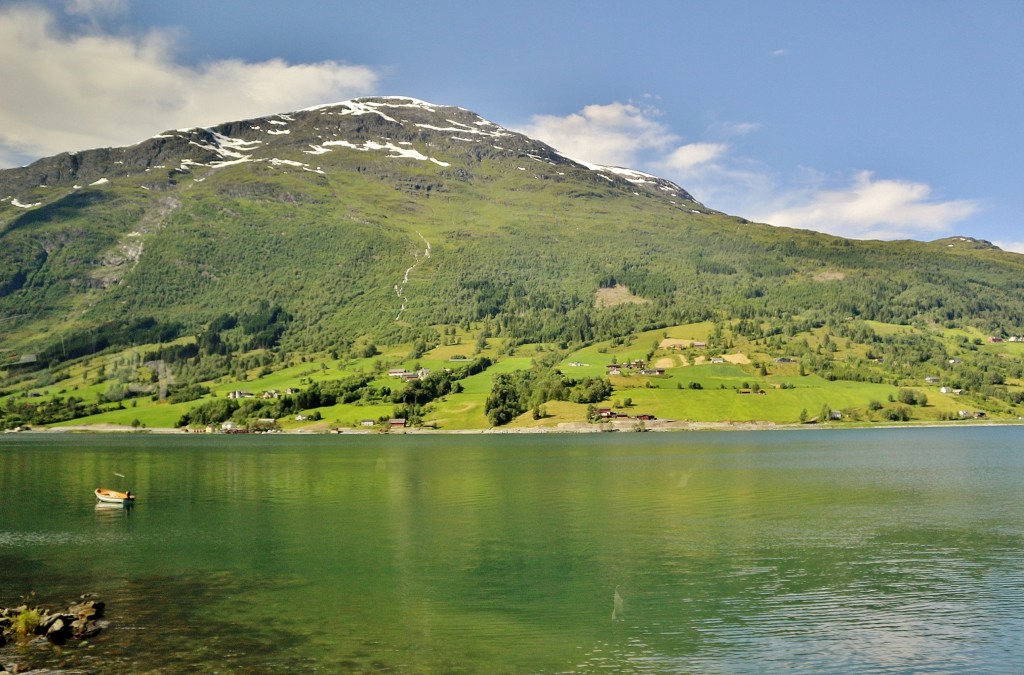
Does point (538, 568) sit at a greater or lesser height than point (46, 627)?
lesser

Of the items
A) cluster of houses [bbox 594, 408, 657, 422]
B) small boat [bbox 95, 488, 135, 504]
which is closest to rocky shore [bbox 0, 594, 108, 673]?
small boat [bbox 95, 488, 135, 504]

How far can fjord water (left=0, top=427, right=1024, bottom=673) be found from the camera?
28.5 meters

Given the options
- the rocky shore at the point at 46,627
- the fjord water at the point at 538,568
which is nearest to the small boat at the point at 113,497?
the fjord water at the point at 538,568

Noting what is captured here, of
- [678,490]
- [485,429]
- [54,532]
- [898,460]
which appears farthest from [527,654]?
[485,429]

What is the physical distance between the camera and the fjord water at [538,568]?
93.7 feet

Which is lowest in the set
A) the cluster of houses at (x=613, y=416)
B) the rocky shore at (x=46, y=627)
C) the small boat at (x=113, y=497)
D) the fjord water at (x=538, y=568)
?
the fjord water at (x=538, y=568)

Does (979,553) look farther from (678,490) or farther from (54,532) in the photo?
(54,532)

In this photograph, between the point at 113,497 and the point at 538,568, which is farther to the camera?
the point at 113,497

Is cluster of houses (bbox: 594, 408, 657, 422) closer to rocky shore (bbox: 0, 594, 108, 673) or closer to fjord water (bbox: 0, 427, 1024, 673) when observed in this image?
fjord water (bbox: 0, 427, 1024, 673)

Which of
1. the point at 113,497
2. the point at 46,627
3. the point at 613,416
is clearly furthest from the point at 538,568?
the point at 613,416

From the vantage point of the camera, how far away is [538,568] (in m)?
42.4

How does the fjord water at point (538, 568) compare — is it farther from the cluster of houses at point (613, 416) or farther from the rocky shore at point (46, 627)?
the cluster of houses at point (613, 416)

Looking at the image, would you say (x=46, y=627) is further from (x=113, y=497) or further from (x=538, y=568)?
(x=113, y=497)

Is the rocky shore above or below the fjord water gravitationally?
above
